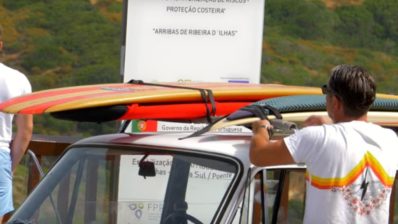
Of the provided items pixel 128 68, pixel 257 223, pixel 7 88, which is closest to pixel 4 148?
pixel 7 88

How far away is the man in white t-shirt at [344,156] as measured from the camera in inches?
156

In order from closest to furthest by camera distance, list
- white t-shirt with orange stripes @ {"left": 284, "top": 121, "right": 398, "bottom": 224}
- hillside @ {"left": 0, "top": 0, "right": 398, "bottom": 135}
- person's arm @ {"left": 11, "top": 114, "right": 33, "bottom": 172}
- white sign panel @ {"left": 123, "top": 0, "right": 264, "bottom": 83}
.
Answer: white t-shirt with orange stripes @ {"left": 284, "top": 121, "right": 398, "bottom": 224}
person's arm @ {"left": 11, "top": 114, "right": 33, "bottom": 172}
white sign panel @ {"left": 123, "top": 0, "right": 264, "bottom": 83}
hillside @ {"left": 0, "top": 0, "right": 398, "bottom": 135}

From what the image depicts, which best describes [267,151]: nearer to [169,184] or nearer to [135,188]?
[169,184]

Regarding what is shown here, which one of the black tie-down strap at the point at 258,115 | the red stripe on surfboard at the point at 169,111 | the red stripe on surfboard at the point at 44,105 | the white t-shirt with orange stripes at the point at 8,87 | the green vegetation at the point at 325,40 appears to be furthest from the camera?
the green vegetation at the point at 325,40

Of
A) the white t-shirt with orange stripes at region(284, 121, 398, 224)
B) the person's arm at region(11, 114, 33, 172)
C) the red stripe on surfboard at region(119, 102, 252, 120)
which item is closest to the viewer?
the white t-shirt with orange stripes at region(284, 121, 398, 224)

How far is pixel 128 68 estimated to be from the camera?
8.18 meters

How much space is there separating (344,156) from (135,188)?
1.29 metres

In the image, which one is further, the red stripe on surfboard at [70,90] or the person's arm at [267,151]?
the red stripe on surfboard at [70,90]

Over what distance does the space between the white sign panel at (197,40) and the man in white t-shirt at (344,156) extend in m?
4.17

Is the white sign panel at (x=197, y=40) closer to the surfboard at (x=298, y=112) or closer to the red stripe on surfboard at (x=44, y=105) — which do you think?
the surfboard at (x=298, y=112)

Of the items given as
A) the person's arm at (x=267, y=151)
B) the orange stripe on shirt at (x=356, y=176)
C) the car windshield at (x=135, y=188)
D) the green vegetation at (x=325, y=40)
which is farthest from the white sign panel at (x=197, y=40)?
the green vegetation at (x=325, y=40)

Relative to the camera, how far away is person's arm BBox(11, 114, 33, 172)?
6742 millimetres

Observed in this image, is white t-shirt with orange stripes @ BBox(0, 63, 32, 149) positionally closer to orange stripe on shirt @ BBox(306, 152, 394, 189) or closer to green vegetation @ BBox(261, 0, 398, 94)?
orange stripe on shirt @ BBox(306, 152, 394, 189)

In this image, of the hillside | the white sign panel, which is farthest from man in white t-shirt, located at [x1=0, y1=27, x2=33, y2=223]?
the hillside
